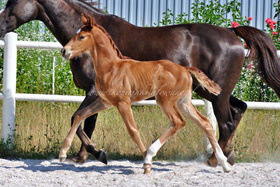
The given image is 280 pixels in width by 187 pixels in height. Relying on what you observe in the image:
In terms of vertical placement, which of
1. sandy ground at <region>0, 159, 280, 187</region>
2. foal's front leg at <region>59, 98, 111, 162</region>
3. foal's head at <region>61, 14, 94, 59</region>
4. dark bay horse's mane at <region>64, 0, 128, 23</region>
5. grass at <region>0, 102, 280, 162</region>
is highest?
dark bay horse's mane at <region>64, 0, 128, 23</region>

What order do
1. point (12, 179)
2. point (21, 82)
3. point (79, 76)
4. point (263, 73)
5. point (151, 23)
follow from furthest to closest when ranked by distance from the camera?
point (151, 23) → point (21, 82) → point (263, 73) → point (79, 76) → point (12, 179)

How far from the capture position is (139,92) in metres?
4.14

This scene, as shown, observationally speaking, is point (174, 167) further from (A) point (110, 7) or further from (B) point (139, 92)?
(A) point (110, 7)

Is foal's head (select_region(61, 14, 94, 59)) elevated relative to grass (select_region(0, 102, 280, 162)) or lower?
elevated

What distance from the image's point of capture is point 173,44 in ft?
17.3

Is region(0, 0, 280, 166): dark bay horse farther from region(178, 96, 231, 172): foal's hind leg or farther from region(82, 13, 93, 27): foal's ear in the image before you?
region(82, 13, 93, 27): foal's ear

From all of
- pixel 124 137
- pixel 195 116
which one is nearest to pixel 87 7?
pixel 124 137

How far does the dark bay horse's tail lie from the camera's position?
5.37m

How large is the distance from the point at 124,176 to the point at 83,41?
1.29 m

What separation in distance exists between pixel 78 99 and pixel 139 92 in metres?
1.76

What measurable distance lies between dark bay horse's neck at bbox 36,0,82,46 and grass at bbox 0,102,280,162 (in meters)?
1.32

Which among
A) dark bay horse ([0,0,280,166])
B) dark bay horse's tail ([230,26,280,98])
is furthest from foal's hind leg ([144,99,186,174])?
dark bay horse's tail ([230,26,280,98])

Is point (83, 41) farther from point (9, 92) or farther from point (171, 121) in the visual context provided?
point (9, 92)

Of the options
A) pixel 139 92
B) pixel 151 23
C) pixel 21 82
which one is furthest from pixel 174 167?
pixel 151 23
